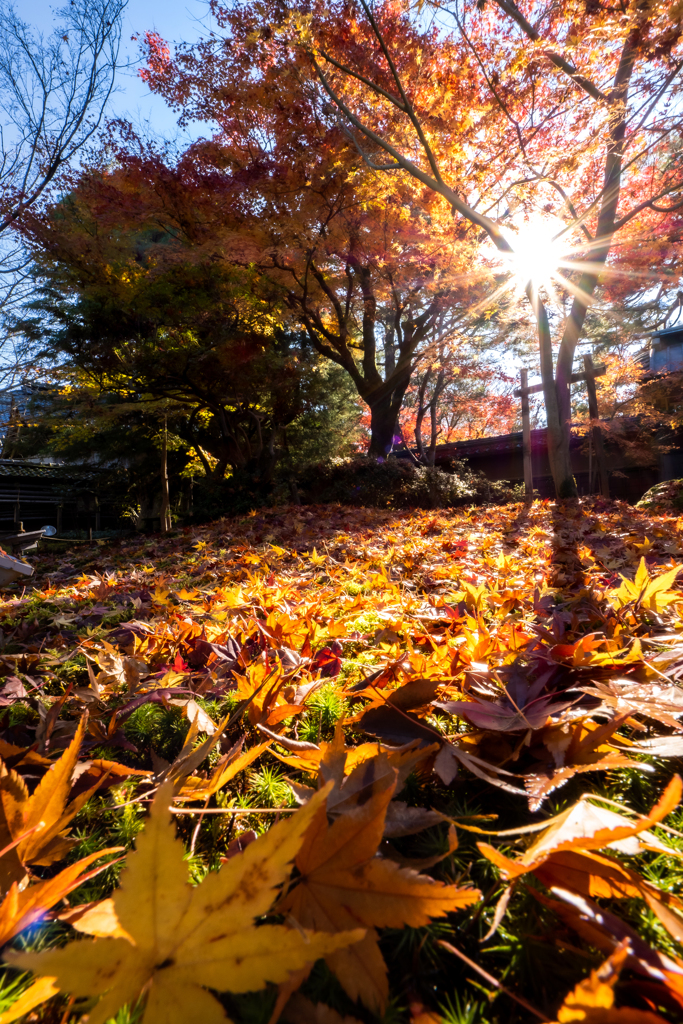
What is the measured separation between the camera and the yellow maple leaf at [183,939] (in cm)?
32

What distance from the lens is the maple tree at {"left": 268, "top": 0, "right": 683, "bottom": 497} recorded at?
6.11m

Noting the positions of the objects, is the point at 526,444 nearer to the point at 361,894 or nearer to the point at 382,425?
the point at 382,425

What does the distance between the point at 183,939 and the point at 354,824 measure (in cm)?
15

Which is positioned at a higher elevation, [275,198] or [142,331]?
[275,198]

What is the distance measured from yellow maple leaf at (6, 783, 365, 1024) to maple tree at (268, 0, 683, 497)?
7.67 meters

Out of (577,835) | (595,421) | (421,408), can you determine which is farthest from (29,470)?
(577,835)

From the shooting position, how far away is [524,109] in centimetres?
712

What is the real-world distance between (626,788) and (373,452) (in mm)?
12951

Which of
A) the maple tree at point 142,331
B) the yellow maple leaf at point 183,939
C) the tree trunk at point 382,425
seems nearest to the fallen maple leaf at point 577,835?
the yellow maple leaf at point 183,939

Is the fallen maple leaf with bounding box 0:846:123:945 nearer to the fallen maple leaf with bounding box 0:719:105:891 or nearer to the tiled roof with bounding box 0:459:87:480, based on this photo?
the fallen maple leaf with bounding box 0:719:105:891

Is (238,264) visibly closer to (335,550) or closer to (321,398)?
(321,398)

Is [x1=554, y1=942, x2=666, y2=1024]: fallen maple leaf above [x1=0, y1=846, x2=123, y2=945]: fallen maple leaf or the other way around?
above

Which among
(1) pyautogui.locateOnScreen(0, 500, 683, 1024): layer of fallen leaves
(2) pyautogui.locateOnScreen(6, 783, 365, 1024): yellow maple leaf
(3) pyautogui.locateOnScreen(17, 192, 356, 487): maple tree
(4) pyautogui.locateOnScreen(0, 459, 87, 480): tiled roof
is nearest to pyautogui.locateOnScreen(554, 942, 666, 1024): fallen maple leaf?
(1) pyautogui.locateOnScreen(0, 500, 683, 1024): layer of fallen leaves

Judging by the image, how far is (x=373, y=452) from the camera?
13422mm
